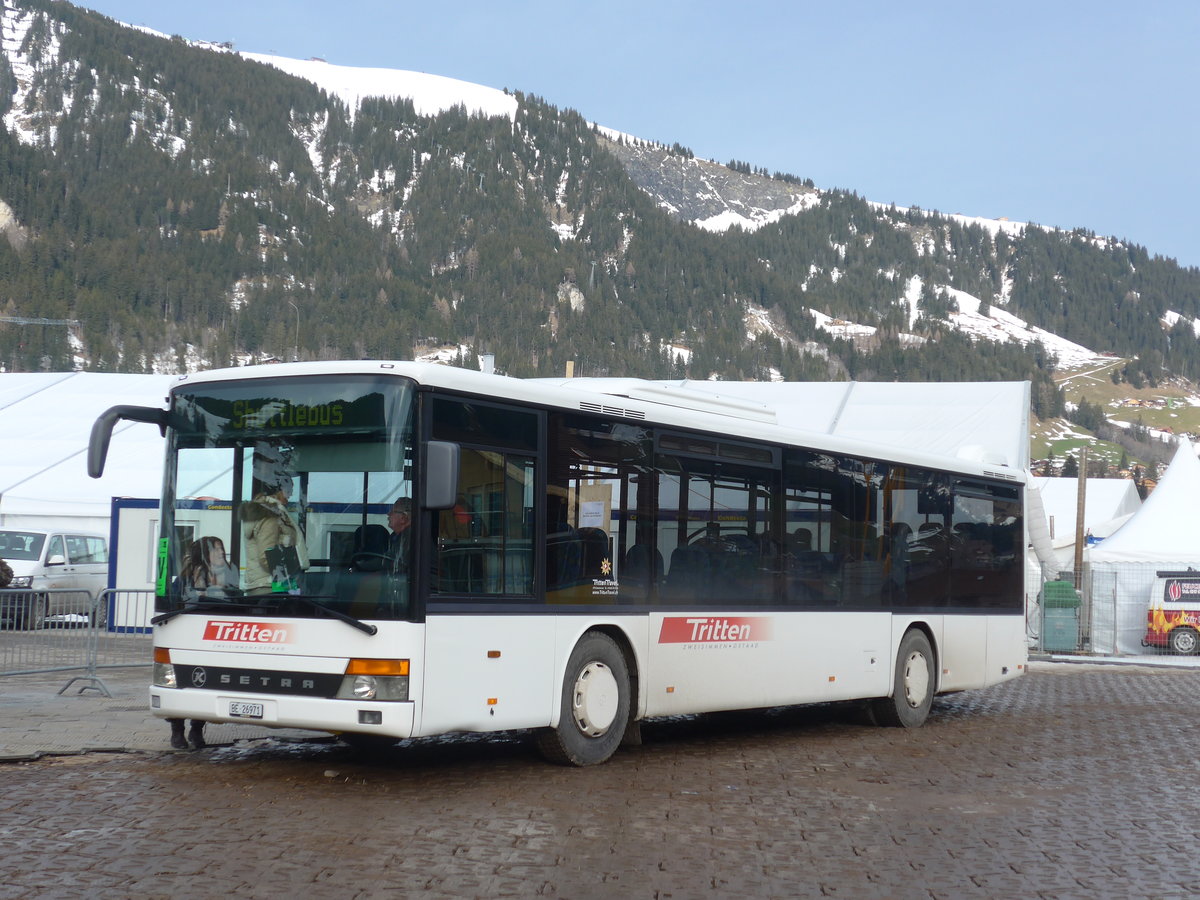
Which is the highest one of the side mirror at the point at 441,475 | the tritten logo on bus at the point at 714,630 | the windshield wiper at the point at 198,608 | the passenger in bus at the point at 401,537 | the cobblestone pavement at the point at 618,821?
the side mirror at the point at 441,475

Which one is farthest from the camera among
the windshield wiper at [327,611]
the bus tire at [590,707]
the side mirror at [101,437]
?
the bus tire at [590,707]

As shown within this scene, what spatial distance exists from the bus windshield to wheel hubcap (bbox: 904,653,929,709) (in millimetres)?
6944

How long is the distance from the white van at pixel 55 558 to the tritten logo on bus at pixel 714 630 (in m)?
17.2

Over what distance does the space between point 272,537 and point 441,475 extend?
4.05 ft

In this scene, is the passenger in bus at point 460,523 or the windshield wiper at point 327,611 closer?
the windshield wiper at point 327,611

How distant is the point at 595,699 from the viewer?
33.3 feet

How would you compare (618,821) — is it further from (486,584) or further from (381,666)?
(486,584)

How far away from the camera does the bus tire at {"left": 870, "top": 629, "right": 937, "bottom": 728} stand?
46.1 ft

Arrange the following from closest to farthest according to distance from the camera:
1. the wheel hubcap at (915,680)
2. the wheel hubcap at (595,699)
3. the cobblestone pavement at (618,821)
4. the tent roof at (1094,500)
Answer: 1. the cobblestone pavement at (618,821)
2. the wheel hubcap at (595,699)
3. the wheel hubcap at (915,680)
4. the tent roof at (1094,500)

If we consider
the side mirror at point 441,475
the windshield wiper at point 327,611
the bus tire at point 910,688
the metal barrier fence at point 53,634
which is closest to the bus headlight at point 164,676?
the windshield wiper at point 327,611

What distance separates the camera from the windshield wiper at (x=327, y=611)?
870 centimetres

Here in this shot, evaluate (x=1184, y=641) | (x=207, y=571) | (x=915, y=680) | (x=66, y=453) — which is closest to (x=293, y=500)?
(x=207, y=571)

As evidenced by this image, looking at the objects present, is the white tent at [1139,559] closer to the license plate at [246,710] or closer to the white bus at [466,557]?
the white bus at [466,557]

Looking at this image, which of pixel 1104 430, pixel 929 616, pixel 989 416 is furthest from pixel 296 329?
pixel 929 616
